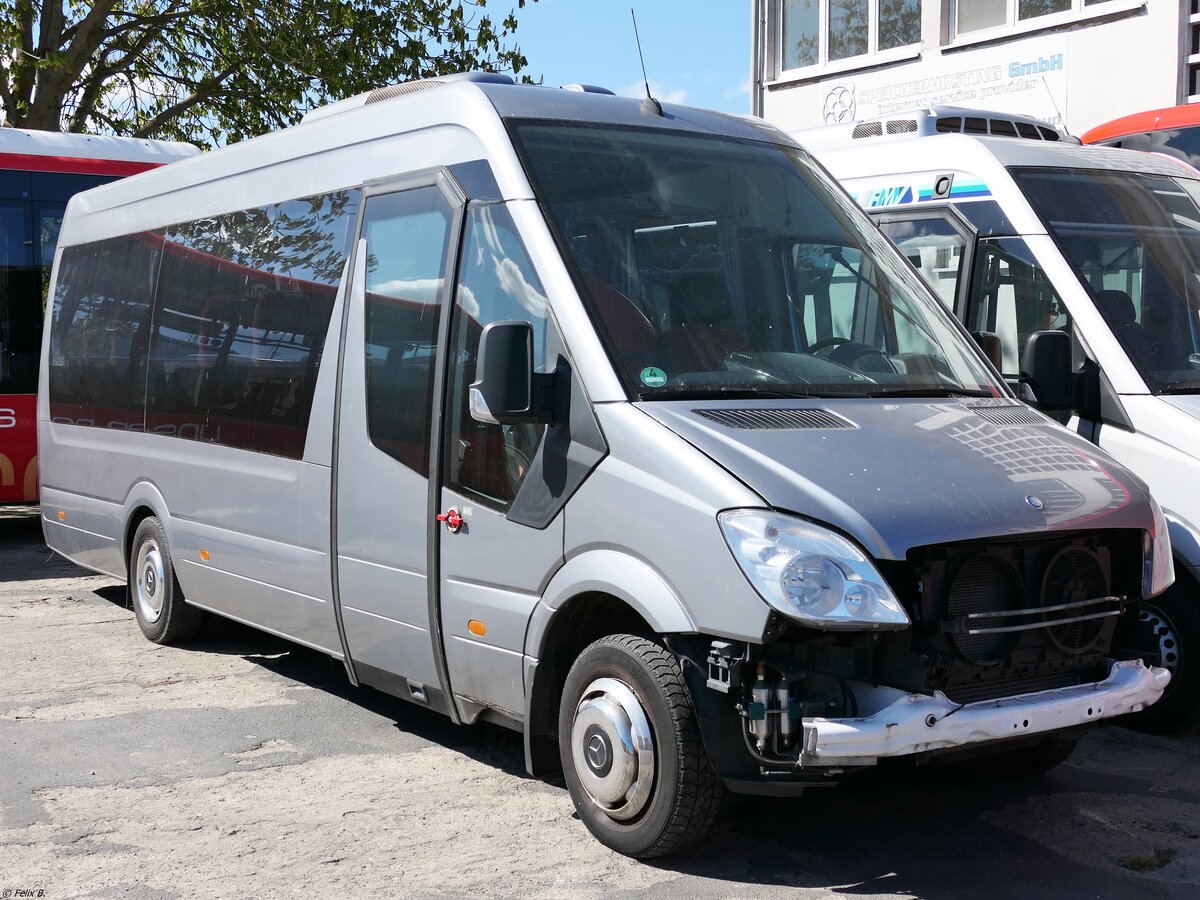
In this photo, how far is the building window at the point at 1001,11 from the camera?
60.4ft

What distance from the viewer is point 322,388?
6.27 meters

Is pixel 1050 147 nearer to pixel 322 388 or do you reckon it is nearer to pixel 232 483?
pixel 322 388

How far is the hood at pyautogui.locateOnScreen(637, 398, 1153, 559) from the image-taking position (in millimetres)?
4211

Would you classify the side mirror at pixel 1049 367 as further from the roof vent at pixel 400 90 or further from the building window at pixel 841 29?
the building window at pixel 841 29

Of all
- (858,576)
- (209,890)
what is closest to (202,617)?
(209,890)

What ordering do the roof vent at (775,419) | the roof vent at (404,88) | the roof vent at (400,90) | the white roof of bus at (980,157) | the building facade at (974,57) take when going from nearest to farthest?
the roof vent at (775,419), the roof vent at (404,88), the roof vent at (400,90), the white roof of bus at (980,157), the building facade at (974,57)

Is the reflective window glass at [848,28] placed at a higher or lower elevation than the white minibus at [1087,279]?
higher

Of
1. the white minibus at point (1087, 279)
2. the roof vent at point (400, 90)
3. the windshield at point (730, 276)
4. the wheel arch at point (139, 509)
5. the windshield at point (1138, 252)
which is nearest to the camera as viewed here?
the windshield at point (730, 276)

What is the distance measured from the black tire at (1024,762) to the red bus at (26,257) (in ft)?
31.9

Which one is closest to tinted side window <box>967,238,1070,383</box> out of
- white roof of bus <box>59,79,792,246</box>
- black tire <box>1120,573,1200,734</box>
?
black tire <box>1120,573,1200,734</box>

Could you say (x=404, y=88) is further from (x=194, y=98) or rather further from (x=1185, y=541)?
(x=194, y=98)

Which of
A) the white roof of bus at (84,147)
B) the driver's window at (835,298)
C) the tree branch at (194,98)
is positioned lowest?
the driver's window at (835,298)

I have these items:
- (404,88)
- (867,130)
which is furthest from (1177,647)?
(404,88)

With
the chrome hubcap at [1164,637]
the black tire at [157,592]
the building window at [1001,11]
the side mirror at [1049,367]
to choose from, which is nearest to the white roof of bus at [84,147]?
the black tire at [157,592]
